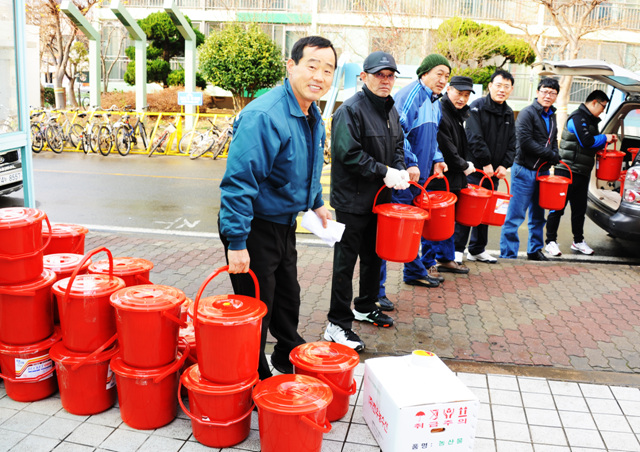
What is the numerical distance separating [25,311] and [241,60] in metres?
19.0

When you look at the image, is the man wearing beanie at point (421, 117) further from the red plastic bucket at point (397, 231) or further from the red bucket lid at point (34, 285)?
the red bucket lid at point (34, 285)

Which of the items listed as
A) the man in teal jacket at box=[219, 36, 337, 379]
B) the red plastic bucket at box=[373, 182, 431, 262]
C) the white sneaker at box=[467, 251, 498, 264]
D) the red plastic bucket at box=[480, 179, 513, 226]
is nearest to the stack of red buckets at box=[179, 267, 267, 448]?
the man in teal jacket at box=[219, 36, 337, 379]

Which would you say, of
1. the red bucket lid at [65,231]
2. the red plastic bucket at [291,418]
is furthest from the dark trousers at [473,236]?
the red bucket lid at [65,231]

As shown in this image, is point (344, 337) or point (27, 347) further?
point (344, 337)

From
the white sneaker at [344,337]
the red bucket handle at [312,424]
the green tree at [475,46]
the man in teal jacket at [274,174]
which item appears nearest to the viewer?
the red bucket handle at [312,424]

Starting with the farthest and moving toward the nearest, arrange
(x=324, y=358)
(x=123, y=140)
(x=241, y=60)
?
(x=241, y=60), (x=123, y=140), (x=324, y=358)

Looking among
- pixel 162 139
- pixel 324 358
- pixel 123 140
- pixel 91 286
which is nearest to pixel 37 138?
pixel 123 140

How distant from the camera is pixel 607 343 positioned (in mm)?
4570

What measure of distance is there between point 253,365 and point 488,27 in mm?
22950

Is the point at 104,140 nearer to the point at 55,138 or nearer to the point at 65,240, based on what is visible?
the point at 55,138

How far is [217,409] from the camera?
295 cm

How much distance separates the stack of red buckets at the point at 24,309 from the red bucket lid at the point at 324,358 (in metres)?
1.42

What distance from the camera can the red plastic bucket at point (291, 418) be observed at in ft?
8.98

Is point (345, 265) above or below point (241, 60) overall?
below
